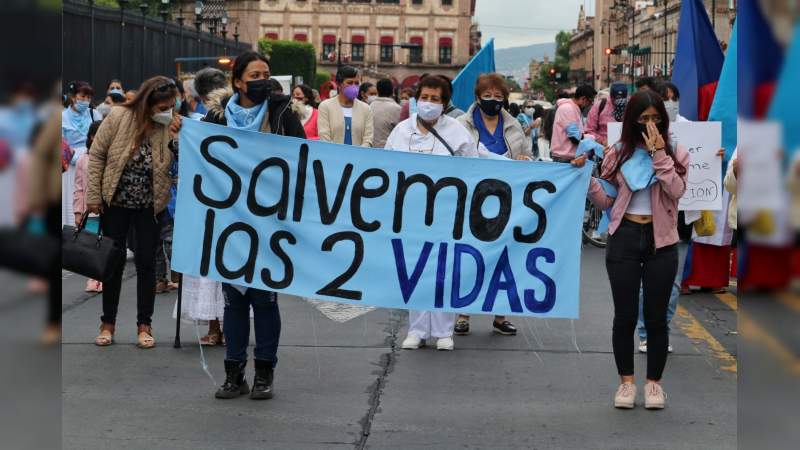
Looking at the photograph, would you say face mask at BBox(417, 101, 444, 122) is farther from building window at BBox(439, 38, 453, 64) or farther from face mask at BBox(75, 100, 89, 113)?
building window at BBox(439, 38, 453, 64)

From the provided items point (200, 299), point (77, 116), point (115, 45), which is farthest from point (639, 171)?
point (115, 45)

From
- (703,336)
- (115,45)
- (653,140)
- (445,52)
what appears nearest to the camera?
(653,140)

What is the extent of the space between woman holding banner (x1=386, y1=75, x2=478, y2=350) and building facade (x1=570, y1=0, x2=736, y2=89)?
175ft

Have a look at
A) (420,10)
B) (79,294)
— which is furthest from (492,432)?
(420,10)

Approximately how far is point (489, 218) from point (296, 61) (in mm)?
99607

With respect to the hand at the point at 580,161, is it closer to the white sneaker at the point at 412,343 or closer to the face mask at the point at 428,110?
the face mask at the point at 428,110

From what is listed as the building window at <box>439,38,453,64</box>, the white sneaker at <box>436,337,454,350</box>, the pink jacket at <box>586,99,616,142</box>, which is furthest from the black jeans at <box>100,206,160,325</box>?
the building window at <box>439,38,453,64</box>

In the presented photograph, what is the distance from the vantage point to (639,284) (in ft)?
21.3

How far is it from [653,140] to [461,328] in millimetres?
3073

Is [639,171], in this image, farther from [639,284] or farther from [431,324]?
[431,324]

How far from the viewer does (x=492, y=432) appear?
595 centimetres

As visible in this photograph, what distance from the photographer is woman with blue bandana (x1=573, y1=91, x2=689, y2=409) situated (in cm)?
643

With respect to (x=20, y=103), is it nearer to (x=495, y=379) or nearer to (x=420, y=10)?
(x=495, y=379)

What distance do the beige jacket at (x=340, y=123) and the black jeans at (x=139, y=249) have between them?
4.40m
